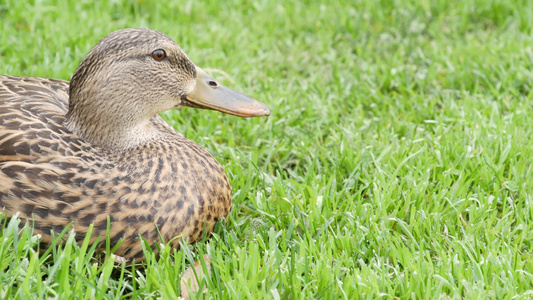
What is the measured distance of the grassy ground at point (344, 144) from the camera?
7.59ft

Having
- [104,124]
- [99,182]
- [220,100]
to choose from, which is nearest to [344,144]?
[220,100]

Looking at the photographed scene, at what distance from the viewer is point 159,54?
8.94 feet

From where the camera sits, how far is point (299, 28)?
17.3 feet

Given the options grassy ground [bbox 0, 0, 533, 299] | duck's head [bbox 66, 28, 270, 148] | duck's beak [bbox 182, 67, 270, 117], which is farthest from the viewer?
duck's beak [bbox 182, 67, 270, 117]

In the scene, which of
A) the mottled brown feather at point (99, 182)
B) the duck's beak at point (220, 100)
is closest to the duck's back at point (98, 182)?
the mottled brown feather at point (99, 182)

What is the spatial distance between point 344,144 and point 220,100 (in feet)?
2.93

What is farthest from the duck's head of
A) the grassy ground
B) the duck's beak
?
the grassy ground

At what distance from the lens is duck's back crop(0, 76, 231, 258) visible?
2.38m

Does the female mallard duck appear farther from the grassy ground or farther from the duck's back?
the grassy ground

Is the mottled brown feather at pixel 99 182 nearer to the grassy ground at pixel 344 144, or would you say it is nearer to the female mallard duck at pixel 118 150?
the female mallard duck at pixel 118 150

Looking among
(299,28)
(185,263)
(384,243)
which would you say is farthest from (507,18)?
(185,263)

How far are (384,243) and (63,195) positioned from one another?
124cm

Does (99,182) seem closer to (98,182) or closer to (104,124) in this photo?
(98,182)

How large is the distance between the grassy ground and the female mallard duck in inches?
5.1
